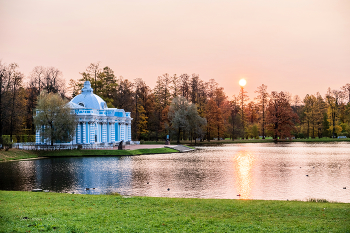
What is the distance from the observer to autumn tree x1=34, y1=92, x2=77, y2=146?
1885 inches

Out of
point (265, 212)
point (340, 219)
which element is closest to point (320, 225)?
point (340, 219)

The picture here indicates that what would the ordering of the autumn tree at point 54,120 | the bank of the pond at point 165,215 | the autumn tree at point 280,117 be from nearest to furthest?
1. the bank of the pond at point 165,215
2. the autumn tree at point 54,120
3. the autumn tree at point 280,117

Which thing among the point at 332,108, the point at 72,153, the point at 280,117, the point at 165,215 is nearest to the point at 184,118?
the point at 280,117

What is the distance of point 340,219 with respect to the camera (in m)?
10.2

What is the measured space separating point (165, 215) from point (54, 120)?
4135cm

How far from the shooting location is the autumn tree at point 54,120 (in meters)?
47.9

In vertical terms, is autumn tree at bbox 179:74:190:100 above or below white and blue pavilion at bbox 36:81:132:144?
above

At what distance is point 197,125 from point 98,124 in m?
22.2

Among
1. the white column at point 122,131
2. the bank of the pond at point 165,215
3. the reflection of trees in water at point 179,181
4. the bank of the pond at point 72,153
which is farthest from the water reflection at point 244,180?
the white column at point 122,131

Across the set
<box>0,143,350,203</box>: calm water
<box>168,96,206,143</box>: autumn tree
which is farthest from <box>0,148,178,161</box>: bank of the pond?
<box>168,96,206,143</box>: autumn tree

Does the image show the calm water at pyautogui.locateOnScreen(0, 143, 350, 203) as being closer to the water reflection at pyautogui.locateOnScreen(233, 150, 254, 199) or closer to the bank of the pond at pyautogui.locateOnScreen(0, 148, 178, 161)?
the water reflection at pyautogui.locateOnScreen(233, 150, 254, 199)

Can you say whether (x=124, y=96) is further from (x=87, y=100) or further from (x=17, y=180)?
(x=17, y=180)

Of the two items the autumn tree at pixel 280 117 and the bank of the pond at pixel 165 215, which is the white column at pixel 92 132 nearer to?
the bank of the pond at pixel 165 215

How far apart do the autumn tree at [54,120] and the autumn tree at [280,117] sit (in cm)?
5141
